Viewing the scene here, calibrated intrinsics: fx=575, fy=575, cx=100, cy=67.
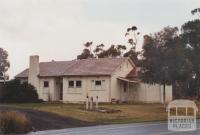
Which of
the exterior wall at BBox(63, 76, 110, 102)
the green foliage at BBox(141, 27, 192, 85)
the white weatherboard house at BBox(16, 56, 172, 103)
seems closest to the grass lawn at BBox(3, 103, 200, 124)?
the green foliage at BBox(141, 27, 192, 85)

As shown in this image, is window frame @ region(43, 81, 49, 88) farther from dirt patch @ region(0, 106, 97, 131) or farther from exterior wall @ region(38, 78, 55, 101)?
dirt patch @ region(0, 106, 97, 131)

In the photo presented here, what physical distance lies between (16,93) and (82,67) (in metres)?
9.79

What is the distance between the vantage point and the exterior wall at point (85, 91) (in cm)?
6525

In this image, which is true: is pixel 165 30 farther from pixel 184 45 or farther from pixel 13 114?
pixel 13 114

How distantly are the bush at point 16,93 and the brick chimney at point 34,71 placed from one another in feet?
23.7

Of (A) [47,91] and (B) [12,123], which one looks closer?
(B) [12,123]

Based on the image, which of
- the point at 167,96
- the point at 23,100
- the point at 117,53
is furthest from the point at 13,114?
the point at 117,53

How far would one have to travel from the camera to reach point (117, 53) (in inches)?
3912

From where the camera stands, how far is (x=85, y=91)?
218 feet

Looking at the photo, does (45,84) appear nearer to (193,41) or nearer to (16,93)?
(16,93)

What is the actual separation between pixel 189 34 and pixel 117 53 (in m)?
35.7

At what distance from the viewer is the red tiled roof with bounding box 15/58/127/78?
218 feet

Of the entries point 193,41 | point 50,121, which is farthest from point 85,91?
point 50,121

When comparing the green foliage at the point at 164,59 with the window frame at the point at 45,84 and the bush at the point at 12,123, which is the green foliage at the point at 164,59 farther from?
the bush at the point at 12,123
